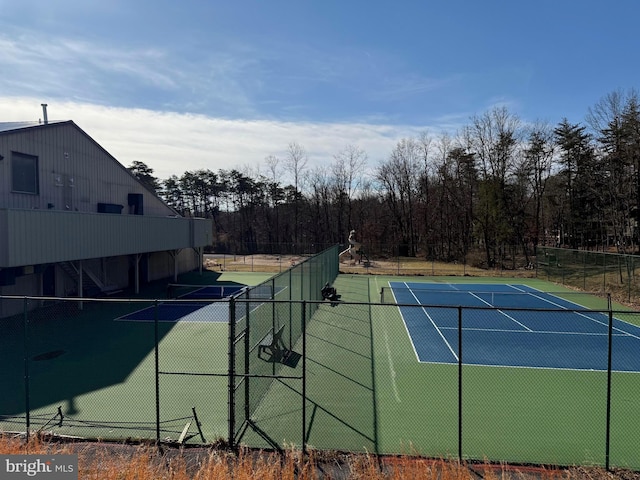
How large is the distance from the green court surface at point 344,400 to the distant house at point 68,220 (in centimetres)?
371

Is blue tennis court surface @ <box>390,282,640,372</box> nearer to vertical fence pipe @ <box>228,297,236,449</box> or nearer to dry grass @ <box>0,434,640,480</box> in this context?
dry grass @ <box>0,434,640,480</box>

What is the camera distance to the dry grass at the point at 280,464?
19.8 ft

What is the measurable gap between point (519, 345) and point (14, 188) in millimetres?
21295

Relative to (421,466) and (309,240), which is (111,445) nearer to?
(421,466)

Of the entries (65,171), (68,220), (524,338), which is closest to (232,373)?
(524,338)

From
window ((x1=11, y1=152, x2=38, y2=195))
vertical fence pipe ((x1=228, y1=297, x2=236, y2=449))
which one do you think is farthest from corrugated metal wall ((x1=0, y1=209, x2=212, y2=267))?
vertical fence pipe ((x1=228, y1=297, x2=236, y2=449))

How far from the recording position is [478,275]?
3716 centimetres

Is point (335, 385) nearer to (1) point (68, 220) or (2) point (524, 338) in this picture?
(2) point (524, 338)

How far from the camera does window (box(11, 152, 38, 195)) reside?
1879 cm

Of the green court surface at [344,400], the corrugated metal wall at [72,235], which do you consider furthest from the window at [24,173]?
the green court surface at [344,400]

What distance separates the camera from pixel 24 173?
19.4 m

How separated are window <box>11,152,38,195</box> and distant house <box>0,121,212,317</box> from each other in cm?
4

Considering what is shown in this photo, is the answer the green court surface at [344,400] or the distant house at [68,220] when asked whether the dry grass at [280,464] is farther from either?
the distant house at [68,220]

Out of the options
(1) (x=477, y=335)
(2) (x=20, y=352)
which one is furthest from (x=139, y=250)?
(1) (x=477, y=335)
